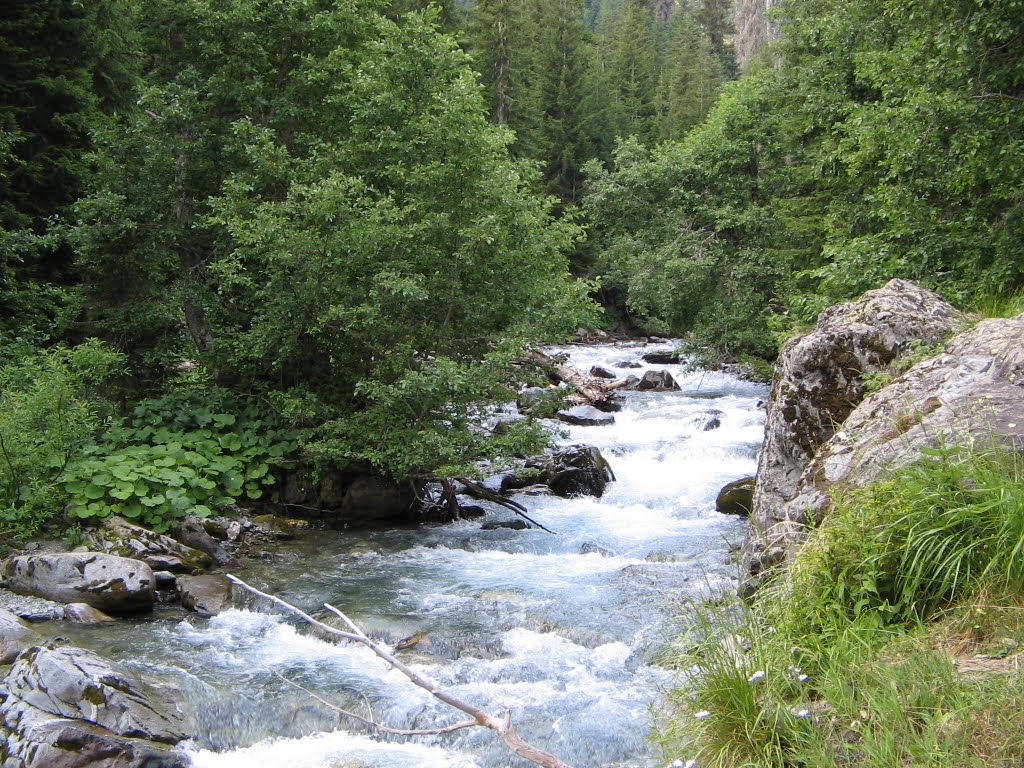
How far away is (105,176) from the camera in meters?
12.3

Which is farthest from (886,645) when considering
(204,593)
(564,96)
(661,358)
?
(564,96)

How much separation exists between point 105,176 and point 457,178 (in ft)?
17.7

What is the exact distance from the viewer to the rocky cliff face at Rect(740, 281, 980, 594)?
20.0 ft

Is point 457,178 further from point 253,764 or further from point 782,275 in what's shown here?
point 782,275

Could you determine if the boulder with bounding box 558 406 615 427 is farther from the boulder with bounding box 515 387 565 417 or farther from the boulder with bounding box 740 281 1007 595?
the boulder with bounding box 740 281 1007 595

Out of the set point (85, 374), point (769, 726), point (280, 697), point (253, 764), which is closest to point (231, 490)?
point (85, 374)

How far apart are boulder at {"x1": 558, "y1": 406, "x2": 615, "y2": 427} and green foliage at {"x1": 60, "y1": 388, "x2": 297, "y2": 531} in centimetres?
765

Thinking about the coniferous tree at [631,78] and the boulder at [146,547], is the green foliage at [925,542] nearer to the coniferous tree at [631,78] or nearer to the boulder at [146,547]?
the boulder at [146,547]

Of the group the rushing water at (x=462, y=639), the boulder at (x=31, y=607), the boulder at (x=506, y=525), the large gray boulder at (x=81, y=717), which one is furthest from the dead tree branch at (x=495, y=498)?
the large gray boulder at (x=81, y=717)

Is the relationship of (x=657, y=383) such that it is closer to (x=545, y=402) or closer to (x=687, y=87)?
(x=545, y=402)

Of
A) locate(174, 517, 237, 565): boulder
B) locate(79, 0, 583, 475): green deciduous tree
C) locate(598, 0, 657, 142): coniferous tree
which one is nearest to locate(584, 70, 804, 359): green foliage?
locate(79, 0, 583, 475): green deciduous tree

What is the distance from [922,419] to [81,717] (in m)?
5.63

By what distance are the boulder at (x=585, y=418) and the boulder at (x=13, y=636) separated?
39.4 feet

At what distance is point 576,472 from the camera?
1343 cm
